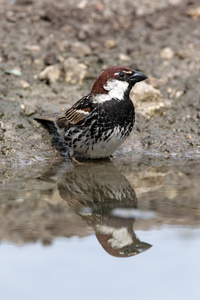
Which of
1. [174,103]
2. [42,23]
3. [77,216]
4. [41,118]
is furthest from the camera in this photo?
[42,23]

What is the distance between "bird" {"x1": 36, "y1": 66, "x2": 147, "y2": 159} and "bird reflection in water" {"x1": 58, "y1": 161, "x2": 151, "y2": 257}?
316 mm

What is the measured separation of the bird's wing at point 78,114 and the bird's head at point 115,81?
0.17 metres

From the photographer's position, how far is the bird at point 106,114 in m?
5.91

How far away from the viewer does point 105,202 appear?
16.0 ft

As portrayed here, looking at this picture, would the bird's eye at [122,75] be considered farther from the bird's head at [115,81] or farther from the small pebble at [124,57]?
the small pebble at [124,57]

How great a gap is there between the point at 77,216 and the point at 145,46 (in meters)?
4.64

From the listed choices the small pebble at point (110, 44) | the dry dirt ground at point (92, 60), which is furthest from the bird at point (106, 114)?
the small pebble at point (110, 44)

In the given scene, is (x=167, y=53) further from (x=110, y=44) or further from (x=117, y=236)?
(x=117, y=236)

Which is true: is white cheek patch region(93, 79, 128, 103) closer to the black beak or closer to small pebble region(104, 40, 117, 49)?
the black beak

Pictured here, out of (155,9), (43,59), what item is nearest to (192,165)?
(43,59)

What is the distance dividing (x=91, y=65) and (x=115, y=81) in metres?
2.15

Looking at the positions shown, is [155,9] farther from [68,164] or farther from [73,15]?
[68,164]

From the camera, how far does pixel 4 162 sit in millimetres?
6277

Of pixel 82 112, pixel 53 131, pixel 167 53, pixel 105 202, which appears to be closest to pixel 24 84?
pixel 53 131
